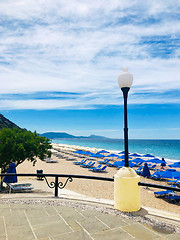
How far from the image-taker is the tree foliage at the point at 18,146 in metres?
13.3

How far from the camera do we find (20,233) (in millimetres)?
3807

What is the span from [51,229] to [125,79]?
3.93m

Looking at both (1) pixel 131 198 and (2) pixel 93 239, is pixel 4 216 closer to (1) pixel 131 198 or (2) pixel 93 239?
(2) pixel 93 239

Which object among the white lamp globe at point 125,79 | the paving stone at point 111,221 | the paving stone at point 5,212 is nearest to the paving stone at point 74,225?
the paving stone at point 111,221

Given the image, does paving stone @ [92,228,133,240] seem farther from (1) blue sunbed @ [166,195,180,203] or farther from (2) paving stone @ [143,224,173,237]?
(1) blue sunbed @ [166,195,180,203]

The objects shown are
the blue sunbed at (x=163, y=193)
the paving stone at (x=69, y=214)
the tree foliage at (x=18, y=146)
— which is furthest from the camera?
the blue sunbed at (x=163, y=193)

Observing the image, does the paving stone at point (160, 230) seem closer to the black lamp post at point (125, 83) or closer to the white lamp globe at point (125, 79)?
the black lamp post at point (125, 83)

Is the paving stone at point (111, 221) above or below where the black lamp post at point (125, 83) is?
below

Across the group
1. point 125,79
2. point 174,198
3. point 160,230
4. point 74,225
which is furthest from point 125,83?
point 174,198

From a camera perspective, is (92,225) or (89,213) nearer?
(92,225)

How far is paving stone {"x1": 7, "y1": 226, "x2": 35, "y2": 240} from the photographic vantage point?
3654mm

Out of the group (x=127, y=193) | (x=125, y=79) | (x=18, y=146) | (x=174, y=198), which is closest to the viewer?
(x=127, y=193)

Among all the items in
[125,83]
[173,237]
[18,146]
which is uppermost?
[125,83]

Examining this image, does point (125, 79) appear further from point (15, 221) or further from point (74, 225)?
point (15, 221)
